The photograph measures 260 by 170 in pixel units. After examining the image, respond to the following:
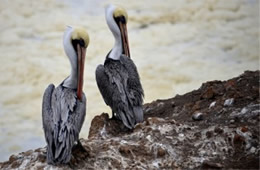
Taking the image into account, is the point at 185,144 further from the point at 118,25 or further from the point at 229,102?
the point at 118,25

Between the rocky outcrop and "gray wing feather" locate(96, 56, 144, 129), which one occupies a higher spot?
"gray wing feather" locate(96, 56, 144, 129)

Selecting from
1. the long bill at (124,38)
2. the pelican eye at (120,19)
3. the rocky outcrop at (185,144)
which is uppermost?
the pelican eye at (120,19)

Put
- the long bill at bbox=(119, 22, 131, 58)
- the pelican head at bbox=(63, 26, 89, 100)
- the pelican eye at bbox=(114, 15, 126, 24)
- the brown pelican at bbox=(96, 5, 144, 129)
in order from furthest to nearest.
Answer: the pelican eye at bbox=(114, 15, 126, 24) → the long bill at bbox=(119, 22, 131, 58) → the brown pelican at bbox=(96, 5, 144, 129) → the pelican head at bbox=(63, 26, 89, 100)

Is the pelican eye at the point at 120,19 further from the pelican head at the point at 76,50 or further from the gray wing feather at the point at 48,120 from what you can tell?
the gray wing feather at the point at 48,120

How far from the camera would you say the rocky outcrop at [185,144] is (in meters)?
6.47

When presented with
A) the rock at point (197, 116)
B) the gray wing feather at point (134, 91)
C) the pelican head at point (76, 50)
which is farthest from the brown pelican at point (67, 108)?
the rock at point (197, 116)

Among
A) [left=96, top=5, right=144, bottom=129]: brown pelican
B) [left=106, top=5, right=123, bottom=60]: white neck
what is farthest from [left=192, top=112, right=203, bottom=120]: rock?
[left=106, top=5, right=123, bottom=60]: white neck

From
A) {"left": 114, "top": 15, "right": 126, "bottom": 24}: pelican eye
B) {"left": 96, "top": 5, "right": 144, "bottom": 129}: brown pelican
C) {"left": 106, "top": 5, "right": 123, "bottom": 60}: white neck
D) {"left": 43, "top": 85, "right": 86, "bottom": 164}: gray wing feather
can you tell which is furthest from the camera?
{"left": 114, "top": 15, "right": 126, "bottom": 24}: pelican eye

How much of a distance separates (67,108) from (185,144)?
137 cm

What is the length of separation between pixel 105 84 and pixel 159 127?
52.9 inches

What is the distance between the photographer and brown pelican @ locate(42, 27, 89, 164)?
646 centimetres

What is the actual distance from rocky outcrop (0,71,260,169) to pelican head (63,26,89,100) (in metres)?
0.75

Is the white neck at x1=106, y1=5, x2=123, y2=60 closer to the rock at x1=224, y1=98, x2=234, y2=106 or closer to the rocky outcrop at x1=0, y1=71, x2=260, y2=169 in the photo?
the rocky outcrop at x1=0, y1=71, x2=260, y2=169

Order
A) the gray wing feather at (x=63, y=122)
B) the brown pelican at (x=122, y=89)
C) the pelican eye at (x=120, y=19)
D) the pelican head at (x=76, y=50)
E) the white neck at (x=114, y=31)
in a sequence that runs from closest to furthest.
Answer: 1. the gray wing feather at (x=63, y=122)
2. the pelican head at (x=76, y=50)
3. the brown pelican at (x=122, y=89)
4. the white neck at (x=114, y=31)
5. the pelican eye at (x=120, y=19)
